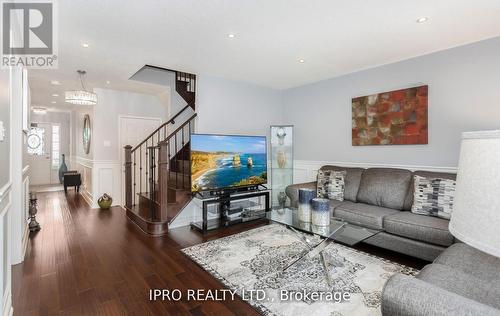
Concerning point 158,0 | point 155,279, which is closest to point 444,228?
point 155,279

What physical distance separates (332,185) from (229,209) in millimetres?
1698

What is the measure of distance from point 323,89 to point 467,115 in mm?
2175

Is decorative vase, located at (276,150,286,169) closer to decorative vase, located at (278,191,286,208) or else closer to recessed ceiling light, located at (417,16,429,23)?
decorative vase, located at (278,191,286,208)

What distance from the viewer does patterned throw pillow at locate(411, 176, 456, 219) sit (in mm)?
2703

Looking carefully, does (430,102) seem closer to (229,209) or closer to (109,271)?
(229,209)

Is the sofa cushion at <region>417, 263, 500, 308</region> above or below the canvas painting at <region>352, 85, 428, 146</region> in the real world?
below

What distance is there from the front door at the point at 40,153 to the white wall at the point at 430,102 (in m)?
8.47

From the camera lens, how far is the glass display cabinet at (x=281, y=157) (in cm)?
493

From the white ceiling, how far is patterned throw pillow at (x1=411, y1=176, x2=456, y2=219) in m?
1.69

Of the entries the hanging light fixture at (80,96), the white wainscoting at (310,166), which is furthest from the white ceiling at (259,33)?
the white wainscoting at (310,166)

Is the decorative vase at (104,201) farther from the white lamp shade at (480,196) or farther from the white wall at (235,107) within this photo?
the white lamp shade at (480,196)

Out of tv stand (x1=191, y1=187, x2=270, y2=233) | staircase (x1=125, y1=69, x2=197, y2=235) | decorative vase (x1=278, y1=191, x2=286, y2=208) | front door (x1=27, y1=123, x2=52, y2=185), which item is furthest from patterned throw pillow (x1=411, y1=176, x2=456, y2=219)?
front door (x1=27, y1=123, x2=52, y2=185)

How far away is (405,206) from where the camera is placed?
3145 mm

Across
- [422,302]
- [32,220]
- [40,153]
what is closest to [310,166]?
[422,302]
